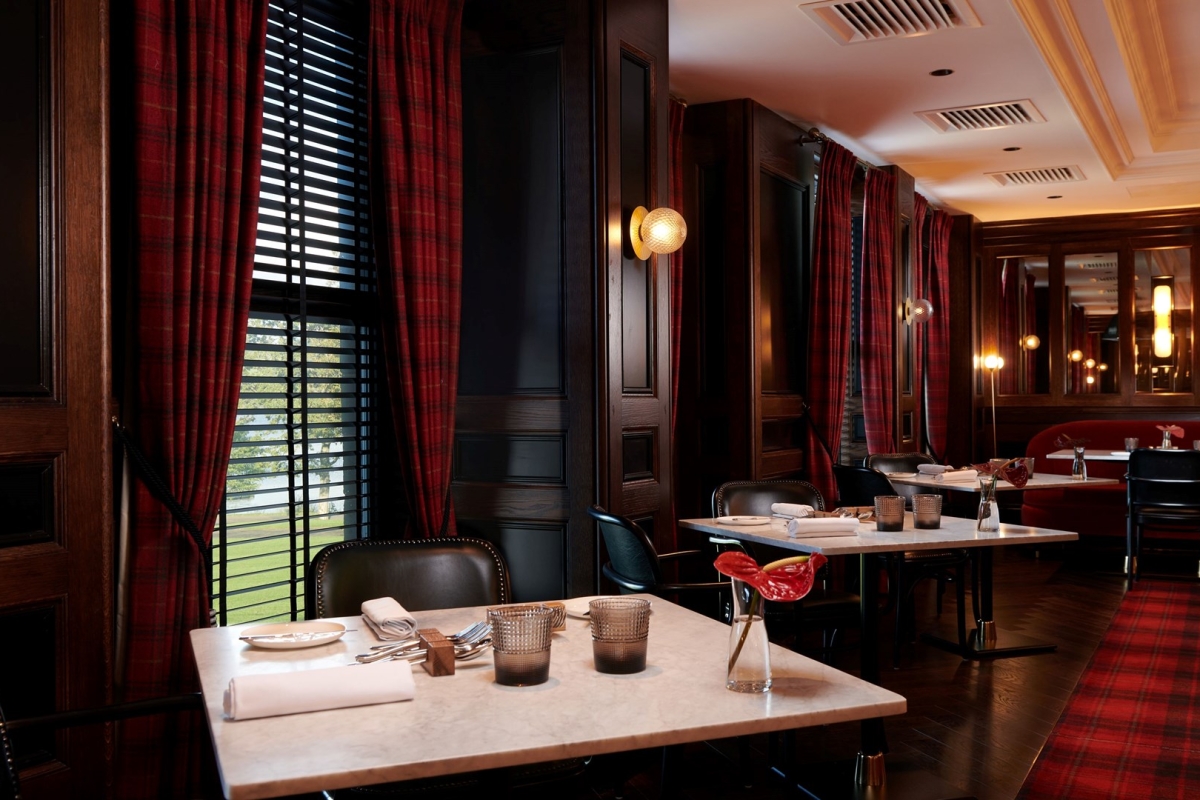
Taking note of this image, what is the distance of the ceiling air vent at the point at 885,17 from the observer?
4.55 metres

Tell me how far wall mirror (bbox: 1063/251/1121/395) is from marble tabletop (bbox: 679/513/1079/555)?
709 cm

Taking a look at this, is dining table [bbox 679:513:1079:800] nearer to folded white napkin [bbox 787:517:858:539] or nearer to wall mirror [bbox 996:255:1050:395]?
folded white napkin [bbox 787:517:858:539]

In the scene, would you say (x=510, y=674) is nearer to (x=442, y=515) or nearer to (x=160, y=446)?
(x=160, y=446)

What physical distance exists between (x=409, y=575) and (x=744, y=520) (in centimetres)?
150

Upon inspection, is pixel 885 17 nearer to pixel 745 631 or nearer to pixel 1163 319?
pixel 745 631

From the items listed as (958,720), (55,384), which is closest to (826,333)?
A: (958,720)

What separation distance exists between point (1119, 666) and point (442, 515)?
3288mm

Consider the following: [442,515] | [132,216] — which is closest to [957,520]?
[442,515]

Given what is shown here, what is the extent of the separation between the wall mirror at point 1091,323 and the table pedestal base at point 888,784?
7.76m

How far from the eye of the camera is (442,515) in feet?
12.7

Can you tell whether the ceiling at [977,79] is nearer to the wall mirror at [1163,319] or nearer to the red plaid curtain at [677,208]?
the red plaid curtain at [677,208]

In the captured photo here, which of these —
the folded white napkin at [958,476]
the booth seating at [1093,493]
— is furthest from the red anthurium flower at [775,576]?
the booth seating at [1093,493]

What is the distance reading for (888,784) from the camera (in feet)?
10.6

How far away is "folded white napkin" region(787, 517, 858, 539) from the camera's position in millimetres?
3418
